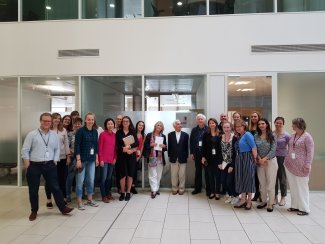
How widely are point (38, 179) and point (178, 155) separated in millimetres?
2661

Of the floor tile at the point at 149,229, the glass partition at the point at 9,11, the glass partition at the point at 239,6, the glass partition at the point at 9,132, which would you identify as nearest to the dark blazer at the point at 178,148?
the floor tile at the point at 149,229

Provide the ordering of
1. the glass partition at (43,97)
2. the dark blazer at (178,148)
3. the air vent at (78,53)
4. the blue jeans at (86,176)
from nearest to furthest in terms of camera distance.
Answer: the blue jeans at (86,176) → the dark blazer at (178,148) → the air vent at (78,53) → the glass partition at (43,97)

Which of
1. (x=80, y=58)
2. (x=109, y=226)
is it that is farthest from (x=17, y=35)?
(x=109, y=226)

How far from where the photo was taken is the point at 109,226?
4.15 meters

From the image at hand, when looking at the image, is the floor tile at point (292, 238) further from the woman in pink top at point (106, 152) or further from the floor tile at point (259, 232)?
the woman in pink top at point (106, 152)

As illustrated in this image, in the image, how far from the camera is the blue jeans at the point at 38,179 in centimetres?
441

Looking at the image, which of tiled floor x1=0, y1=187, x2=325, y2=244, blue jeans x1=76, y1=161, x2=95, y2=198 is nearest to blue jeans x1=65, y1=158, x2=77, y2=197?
blue jeans x1=76, y1=161, x2=95, y2=198

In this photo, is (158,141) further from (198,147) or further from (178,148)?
(198,147)

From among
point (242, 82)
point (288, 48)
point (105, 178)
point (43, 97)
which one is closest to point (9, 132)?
point (43, 97)

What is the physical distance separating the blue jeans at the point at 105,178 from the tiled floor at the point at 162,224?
10.7 inches

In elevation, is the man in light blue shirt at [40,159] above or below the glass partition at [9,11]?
below

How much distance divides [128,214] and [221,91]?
10.6 ft

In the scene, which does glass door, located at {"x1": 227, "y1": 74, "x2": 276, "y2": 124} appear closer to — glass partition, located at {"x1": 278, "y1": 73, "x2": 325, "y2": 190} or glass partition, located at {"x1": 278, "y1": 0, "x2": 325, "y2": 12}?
glass partition, located at {"x1": 278, "y1": 73, "x2": 325, "y2": 190}

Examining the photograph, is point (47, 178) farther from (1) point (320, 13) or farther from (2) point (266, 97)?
(1) point (320, 13)
